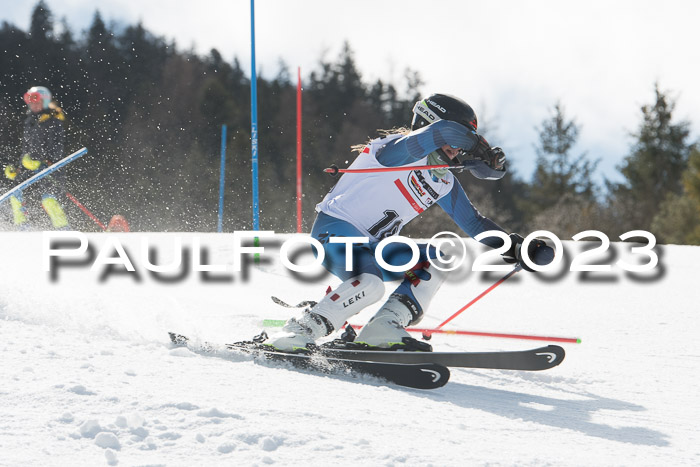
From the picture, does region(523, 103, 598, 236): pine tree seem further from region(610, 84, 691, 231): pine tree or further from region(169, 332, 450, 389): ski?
region(169, 332, 450, 389): ski

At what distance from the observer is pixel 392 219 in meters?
3.34

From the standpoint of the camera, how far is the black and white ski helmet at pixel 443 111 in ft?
10.6

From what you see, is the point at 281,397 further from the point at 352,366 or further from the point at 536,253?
the point at 536,253

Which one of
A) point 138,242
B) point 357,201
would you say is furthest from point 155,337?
point 138,242

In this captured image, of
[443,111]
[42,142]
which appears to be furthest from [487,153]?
[42,142]

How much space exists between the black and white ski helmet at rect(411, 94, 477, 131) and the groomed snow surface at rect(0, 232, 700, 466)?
1.22 metres

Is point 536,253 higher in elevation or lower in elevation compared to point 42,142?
lower

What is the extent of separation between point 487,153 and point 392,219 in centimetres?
56

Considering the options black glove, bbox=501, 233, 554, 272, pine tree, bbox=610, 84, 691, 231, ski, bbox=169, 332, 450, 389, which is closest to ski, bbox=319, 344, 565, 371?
ski, bbox=169, 332, 450, 389

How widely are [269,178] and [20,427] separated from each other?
110ft

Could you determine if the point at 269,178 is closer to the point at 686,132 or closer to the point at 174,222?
the point at 174,222

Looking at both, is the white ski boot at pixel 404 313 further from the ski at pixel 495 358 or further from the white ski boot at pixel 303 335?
the white ski boot at pixel 303 335

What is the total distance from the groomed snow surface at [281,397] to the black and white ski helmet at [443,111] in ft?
4.00

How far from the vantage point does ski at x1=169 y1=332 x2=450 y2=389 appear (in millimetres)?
2884
